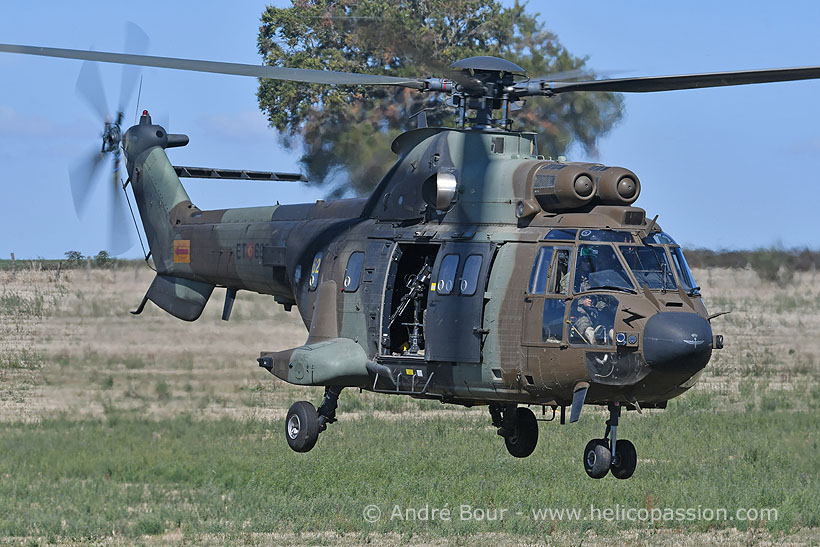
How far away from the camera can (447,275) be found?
46.2ft

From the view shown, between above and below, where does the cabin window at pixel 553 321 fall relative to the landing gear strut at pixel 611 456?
above

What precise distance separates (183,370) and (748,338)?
54.6ft

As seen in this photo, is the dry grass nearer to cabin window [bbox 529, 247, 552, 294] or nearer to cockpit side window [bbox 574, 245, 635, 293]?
cabin window [bbox 529, 247, 552, 294]

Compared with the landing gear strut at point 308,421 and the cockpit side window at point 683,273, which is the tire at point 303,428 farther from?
the cockpit side window at point 683,273

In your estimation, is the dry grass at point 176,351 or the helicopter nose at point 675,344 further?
the dry grass at point 176,351

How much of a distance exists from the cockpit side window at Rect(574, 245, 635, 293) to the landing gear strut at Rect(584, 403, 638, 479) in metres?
1.26

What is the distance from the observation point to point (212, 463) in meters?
21.4

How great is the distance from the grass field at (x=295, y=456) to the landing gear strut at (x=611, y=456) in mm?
4728

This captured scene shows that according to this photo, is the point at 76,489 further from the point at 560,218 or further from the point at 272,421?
the point at 560,218

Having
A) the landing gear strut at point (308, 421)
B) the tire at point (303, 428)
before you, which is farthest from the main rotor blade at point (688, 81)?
the tire at point (303, 428)

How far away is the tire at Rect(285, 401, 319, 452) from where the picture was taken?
1549 cm

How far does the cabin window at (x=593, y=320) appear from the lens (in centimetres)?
1282

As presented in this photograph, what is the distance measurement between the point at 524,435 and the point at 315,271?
125 inches

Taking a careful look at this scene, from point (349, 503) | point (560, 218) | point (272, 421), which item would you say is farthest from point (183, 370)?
point (560, 218)
